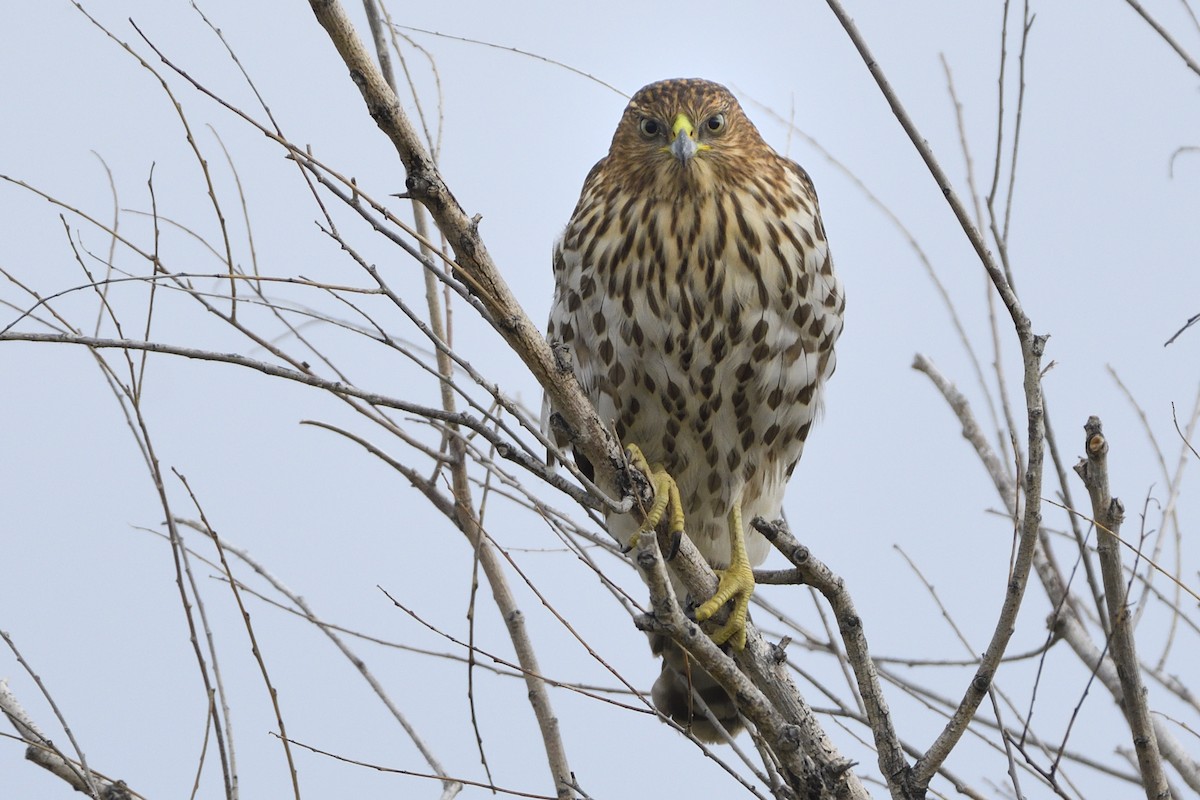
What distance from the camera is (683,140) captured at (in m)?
2.89

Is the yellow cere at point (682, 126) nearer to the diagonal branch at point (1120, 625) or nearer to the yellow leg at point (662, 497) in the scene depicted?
the yellow leg at point (662, 497)

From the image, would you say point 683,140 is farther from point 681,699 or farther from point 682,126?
point 681,699

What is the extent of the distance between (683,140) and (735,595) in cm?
101

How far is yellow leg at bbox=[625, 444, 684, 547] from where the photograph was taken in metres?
2.52

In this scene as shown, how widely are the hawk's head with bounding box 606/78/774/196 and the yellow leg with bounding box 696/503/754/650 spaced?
2.64 ft

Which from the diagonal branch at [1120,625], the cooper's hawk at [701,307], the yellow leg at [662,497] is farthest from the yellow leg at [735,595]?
the diagonal branch at [1120,625]

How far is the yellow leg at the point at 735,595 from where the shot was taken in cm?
260

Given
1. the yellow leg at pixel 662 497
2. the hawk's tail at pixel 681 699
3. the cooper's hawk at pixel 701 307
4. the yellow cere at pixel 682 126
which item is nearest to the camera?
the yellow leg at pixel 662 497

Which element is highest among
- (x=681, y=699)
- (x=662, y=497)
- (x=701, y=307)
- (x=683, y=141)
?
(x=683, y=141)

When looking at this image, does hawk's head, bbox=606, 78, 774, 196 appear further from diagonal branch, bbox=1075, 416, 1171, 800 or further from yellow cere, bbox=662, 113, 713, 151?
diagonal branch, bbox=1075, 416, 1171, 800

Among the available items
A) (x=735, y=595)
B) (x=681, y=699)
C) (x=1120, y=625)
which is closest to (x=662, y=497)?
(x=735, y=595)

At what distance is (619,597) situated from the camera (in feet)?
6.91

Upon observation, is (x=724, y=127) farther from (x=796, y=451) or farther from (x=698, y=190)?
(x=796, y=451)

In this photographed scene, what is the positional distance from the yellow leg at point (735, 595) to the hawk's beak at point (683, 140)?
86cm
